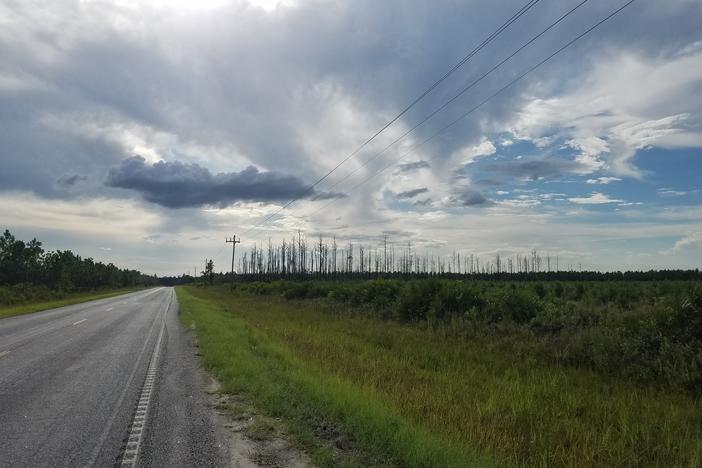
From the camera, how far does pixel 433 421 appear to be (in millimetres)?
6855

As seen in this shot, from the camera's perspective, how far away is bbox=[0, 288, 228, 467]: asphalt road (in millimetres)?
5469

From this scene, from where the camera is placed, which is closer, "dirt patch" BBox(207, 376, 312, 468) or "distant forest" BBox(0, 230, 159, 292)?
"dirt patch" BBox(207, 376, 312, 468)

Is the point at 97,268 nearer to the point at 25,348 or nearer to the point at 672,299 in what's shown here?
the point at 25,348

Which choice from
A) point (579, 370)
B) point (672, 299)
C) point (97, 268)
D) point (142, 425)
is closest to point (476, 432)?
point (142, 425)

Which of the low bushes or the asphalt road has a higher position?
the low bushes

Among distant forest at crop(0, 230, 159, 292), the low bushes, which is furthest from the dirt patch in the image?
distant forest at crop(0, 230, 159, 292)

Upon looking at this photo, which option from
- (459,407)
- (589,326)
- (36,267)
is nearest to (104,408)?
(459,407)

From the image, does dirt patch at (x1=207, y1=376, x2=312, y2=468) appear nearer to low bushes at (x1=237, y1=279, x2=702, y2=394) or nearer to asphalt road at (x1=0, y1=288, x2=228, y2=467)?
asphalt road at (x1=0, y1=288, x2=228, y2=467)

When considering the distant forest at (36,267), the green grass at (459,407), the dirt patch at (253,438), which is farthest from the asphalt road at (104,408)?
the distant forest at (36,267)

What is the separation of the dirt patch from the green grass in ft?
0.68

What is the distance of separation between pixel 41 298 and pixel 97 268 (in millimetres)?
75158

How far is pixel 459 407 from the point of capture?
764 cm

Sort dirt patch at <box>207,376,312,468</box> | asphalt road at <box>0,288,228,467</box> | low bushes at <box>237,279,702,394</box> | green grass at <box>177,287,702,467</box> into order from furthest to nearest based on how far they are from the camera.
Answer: low bushes at <box>237,279,702,394</box> → green grass at <box>177,287,702,467</box> → asphalt road at <box>0,288,228,467</box> → dirt patch at <box>207,376,312,468</box>

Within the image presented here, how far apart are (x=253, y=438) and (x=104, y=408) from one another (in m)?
2.91
